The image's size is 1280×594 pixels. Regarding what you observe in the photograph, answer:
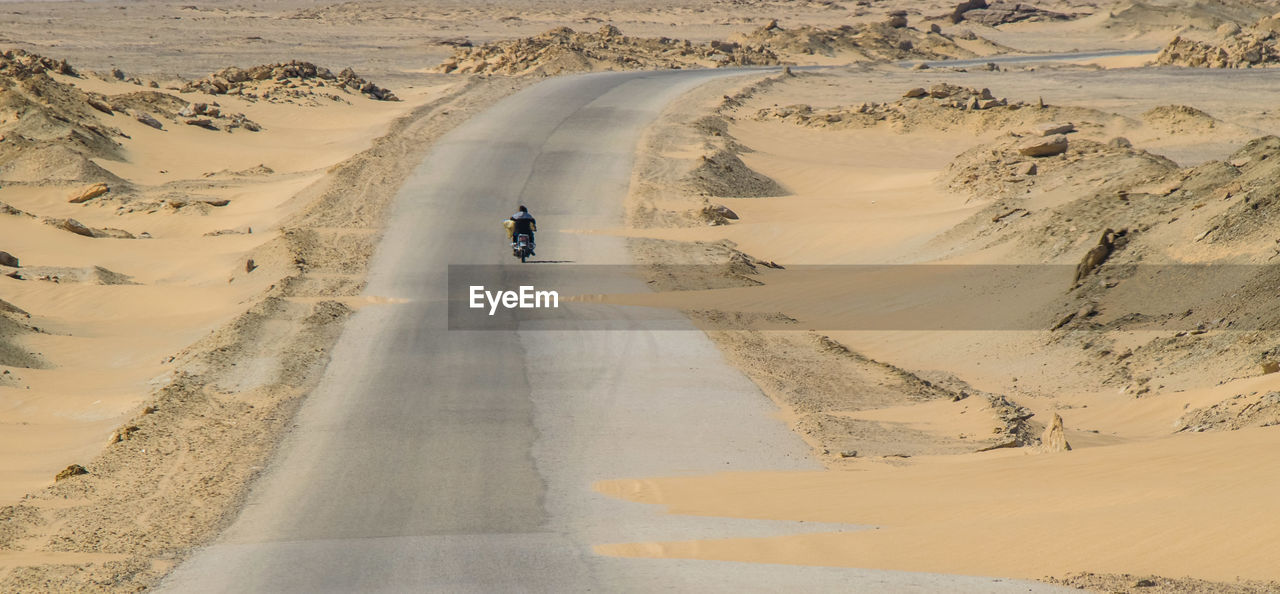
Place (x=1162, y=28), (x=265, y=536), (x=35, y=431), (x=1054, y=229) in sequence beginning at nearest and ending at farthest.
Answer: (x=265, y=536) → (x=35, y=431) → (x=1054, y=229) → (x=1162, y=28)

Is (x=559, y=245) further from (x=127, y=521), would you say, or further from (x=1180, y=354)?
(x=127, y=521)

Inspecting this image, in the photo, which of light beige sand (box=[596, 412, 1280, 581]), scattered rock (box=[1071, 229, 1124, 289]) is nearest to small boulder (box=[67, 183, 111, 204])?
light beige sand (box=[596, 412, 1280, 581])

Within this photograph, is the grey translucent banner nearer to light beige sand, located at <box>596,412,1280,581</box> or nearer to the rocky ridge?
light beige sand, located at <box>596,412,1280,581</box>

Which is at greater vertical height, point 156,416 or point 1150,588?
point 1150,588

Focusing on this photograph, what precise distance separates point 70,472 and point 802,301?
13.3m

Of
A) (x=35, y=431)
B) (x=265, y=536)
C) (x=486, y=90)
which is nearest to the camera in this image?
(x=265, y=536)

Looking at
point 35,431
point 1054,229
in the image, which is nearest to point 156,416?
point 35,431

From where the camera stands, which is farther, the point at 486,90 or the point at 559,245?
the point at 486,90

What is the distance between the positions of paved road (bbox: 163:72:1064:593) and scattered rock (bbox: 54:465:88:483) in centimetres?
196

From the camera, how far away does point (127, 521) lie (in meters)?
11.1

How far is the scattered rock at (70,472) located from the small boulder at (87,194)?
22.2m

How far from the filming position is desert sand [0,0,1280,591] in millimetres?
10070

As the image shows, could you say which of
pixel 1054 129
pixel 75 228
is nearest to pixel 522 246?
pixel 75 228

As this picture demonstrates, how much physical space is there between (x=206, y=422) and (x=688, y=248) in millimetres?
13747
